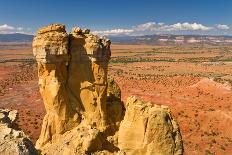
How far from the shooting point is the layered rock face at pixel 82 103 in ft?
49.6

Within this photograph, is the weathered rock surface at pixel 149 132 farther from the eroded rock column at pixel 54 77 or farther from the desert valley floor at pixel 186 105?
the desert valley floor at pixel 186 105

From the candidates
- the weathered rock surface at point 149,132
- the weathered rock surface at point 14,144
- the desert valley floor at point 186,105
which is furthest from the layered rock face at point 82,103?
the desert valley floor at point 186,105

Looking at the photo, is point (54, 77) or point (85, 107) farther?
point (85, 107)

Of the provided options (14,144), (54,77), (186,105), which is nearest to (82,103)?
(54,77)

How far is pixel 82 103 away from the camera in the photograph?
17.4 meters

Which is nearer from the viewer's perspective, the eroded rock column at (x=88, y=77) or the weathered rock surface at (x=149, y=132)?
the weathered rock surface at (x=149, y=132)

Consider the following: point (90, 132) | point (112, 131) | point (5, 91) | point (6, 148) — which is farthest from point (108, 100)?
point (5, 91)

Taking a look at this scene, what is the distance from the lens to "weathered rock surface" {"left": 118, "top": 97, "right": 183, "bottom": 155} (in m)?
15.0

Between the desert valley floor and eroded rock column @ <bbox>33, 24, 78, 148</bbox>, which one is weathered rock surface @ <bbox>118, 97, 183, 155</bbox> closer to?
eroded rock column @ <bbox>33, 24, 78, 148</bbox>

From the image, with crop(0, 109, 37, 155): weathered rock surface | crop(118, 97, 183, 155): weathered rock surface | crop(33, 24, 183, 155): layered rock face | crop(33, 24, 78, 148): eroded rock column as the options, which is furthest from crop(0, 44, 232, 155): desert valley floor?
crop(0, 109, 37, 155): weathered rock surface

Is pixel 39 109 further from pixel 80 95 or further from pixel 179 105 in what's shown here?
pixel 80 95

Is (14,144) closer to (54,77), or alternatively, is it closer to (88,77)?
(54,77)

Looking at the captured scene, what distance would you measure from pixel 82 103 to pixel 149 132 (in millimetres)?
3920

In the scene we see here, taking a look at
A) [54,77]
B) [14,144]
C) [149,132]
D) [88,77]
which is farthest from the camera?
[88,77]
